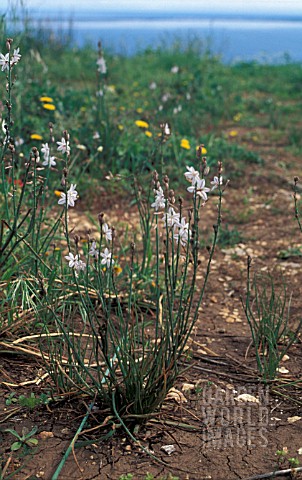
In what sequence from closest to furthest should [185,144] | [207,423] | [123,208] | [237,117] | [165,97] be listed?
[207,423] < [123,208] < [185,144] < [165,97] < [237,117]

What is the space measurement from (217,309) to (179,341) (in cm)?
98

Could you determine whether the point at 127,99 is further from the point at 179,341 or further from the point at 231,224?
the point at 179,341

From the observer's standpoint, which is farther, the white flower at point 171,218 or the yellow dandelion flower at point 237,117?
the yellow dandelion flower at point 237,117

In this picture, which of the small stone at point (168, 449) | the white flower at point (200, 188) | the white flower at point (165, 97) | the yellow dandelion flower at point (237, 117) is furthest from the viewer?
the yellow dandelion flower at point (237, 117)

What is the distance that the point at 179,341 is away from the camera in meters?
2.17

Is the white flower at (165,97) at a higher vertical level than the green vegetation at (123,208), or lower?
higher

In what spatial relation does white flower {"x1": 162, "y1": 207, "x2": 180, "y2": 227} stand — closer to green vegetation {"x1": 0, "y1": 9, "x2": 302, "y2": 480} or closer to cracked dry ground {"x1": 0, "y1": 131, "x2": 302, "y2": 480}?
green vegetation {"x1": 0, "y1": 9, "x2": 302, "y2": 480}

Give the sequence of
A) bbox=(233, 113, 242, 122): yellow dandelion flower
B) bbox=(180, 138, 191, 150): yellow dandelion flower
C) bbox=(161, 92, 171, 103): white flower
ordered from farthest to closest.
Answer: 1. bbox=(233, 113, 242, 122): yellow dandelion flower
2. bbox=(161, 92, 171, 103): white flower
3. bbox=(180, 138, 191, 150): yellow dandelion flower

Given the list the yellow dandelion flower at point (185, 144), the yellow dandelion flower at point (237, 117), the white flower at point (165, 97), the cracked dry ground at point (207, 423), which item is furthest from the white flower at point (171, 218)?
the yellow dandelion flower at point (237, 117)

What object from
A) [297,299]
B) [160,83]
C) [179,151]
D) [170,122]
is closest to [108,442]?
[297,299]

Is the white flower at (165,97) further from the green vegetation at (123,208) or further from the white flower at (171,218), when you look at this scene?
the white flower at (171,218)

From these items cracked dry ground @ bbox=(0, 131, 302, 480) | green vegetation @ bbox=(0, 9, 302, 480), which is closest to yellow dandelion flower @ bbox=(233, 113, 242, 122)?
green vegetation @ bbox=(0, 9, 302, 480)

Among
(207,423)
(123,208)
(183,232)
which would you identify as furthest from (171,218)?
(123,208)

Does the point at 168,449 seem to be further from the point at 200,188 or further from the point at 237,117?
the point at 237,117
